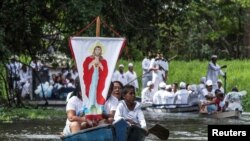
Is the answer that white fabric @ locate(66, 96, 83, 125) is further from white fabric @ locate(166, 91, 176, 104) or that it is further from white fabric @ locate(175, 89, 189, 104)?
white fabric @ locate(166, 91, 176, 104)

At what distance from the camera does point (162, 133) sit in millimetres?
15820

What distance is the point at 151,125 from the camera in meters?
23.3

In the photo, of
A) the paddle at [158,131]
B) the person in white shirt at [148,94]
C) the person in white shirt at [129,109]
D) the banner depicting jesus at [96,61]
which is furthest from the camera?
the person in white shirt at [148,94]

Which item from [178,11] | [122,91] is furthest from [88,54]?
[178,11]

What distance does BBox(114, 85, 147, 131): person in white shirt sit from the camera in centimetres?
1529

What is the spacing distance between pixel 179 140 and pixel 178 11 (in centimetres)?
826

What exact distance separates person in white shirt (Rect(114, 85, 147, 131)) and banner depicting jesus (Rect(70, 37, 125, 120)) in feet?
2.58

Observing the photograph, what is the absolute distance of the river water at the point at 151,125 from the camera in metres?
20.0

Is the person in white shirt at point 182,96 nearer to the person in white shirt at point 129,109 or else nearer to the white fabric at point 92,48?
the white fabric at point 92,48

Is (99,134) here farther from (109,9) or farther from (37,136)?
(109,9)

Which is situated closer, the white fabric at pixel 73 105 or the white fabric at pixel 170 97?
the white fabric at pixel 73 105

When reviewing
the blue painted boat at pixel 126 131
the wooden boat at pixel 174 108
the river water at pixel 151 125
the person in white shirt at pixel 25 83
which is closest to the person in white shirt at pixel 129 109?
the blue painted boat at pixel 126 131

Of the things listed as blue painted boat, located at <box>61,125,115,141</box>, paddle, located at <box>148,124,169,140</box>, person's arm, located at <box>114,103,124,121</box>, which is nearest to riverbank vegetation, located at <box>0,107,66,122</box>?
paddle, located at <box>148,124,169,140</box>

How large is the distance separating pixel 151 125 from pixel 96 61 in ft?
23.8
